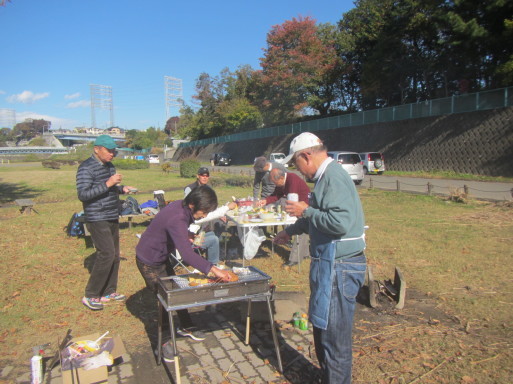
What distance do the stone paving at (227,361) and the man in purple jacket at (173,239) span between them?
174 millimetres

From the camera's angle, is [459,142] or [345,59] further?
[345,59]

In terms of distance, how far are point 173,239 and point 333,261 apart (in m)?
1.52

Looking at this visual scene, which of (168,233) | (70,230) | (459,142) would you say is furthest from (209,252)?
(459,142)

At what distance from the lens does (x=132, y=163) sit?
41125mm

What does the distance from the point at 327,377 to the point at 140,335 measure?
227 cm

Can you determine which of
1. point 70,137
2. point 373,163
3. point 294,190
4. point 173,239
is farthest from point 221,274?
point 70,137

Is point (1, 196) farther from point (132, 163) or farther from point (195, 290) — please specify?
point (132, 163)

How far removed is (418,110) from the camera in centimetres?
2536

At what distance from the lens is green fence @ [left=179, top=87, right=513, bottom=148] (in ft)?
66.9

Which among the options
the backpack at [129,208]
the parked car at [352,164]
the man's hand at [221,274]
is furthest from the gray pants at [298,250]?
the parked car at [352,164]

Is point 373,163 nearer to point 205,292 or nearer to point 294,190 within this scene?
point 294,190

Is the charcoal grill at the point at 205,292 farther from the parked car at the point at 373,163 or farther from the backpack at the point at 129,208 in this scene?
the parked car at the point at 373,163

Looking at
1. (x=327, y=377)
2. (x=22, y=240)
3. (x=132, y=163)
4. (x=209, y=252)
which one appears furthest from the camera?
(x=132, y=163)

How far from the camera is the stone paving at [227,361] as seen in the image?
327 cm
